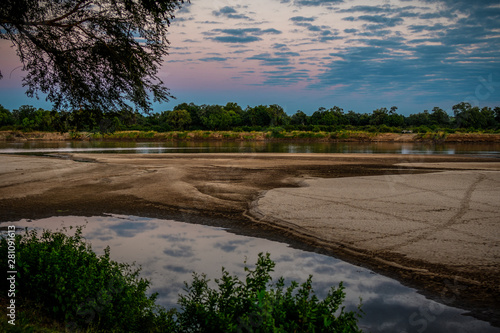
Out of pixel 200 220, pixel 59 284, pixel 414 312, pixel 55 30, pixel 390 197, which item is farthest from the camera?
pixel 390 197

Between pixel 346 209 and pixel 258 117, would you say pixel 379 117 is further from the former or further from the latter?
pixel 346 209

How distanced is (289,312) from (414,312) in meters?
2.03

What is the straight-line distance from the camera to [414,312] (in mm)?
4586

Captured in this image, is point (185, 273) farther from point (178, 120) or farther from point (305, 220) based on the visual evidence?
point (178, 120)

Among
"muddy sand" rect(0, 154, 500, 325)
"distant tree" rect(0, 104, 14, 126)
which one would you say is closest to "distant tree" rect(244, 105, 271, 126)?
"distant tree" rect(0, 104, 14, 126)

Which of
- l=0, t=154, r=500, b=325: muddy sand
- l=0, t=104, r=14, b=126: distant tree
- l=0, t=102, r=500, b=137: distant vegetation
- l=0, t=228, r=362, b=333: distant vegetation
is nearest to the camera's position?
l=0, t=228, r=362, b=333: distant vegetation

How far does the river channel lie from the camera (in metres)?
4.45

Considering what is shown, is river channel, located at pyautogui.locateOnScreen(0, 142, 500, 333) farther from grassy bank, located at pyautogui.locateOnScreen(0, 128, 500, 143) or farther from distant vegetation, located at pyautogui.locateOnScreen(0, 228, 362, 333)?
grassy bank, located at pyautogui.locateOnScreen(0, 128, 500, 143)

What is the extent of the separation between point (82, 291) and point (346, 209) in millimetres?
6924

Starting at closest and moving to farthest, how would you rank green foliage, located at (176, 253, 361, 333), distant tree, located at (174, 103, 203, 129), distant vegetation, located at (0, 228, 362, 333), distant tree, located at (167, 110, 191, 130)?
green foliage, located at (176, 253, 361, 333) < distant vegetation, located at (0, 228, 362, 333) < distant tree, located at (167, 110, 191, 130) < distant tree, located at (174, 103, 203, 129)

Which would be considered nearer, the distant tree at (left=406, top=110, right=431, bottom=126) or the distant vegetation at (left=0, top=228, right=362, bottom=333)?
the distant vegetation at (left=0, top=228, right=362, bottom=333)

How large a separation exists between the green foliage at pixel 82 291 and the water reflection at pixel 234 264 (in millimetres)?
629

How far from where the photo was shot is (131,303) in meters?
4.32

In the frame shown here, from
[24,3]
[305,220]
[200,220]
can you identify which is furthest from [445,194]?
[24,3]
